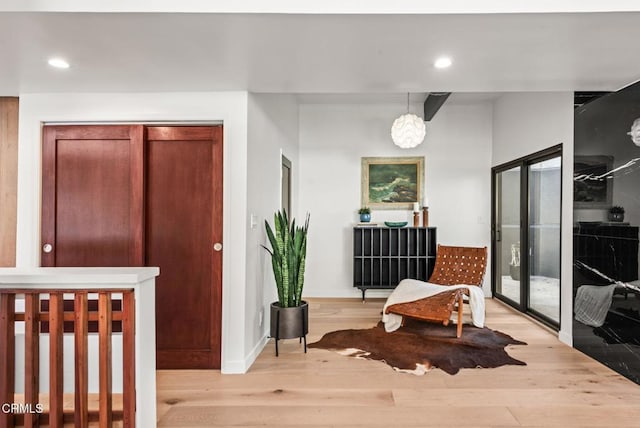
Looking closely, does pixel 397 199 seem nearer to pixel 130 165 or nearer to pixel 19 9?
pixel 130 165

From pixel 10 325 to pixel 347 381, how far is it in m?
2.11

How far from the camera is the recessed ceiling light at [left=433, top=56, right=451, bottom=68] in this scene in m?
2.53

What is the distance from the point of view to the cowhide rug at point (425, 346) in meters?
3.41

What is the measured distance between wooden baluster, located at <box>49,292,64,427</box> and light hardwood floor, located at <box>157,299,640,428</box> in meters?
0.59

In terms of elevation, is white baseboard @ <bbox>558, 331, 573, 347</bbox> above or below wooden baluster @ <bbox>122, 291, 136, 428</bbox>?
below

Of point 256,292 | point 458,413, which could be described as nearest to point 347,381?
point 458,413

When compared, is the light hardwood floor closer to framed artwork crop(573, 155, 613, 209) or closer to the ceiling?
framed artwork crop(573, 155, 613, 209)

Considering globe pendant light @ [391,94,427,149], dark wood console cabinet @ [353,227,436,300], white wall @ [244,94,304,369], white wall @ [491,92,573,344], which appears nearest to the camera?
white wall @ [244,94,304,369]

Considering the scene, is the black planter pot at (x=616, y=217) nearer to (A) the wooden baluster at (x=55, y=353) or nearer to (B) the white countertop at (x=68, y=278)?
(B) the white countertop at (x=68, y=278)

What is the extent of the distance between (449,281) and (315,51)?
3451mm

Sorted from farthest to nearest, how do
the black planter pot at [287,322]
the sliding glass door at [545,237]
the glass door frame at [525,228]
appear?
the glass door frame at [525,228], the sliding glass door at [545,237], the black planter pot at [287,322]

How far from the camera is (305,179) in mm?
6031

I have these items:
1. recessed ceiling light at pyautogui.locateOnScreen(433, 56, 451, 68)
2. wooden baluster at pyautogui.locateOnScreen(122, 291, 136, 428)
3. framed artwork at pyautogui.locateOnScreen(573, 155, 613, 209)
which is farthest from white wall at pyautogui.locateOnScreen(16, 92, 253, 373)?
framed artwork at pyautogui.locateOnScreen(573, 155, 613, 209)

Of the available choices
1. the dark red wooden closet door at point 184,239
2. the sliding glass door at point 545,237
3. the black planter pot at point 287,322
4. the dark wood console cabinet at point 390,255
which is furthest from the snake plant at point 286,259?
the sliding glass door at point 545,237
